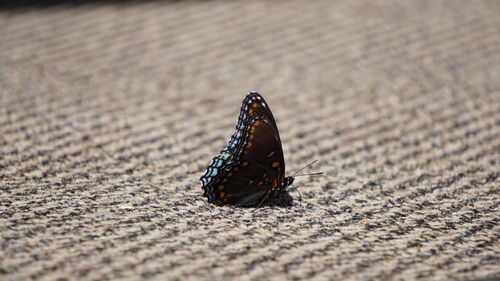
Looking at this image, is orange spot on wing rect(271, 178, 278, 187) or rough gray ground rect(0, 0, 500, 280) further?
orange spot on wing rect(271, 178, 278, 187)

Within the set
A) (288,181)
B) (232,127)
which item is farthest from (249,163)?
(232,127)

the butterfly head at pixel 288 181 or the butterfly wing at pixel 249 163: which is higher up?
the butterfly wing at pixel 249 163

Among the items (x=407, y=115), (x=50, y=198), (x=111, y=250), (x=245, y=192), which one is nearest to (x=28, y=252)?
(x=111, y=250)

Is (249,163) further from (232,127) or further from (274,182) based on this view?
(232,127)

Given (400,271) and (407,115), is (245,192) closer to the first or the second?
(400,271)

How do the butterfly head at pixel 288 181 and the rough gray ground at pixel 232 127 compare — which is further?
the butterfly head at pixel 288 181

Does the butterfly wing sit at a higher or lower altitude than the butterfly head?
higher
